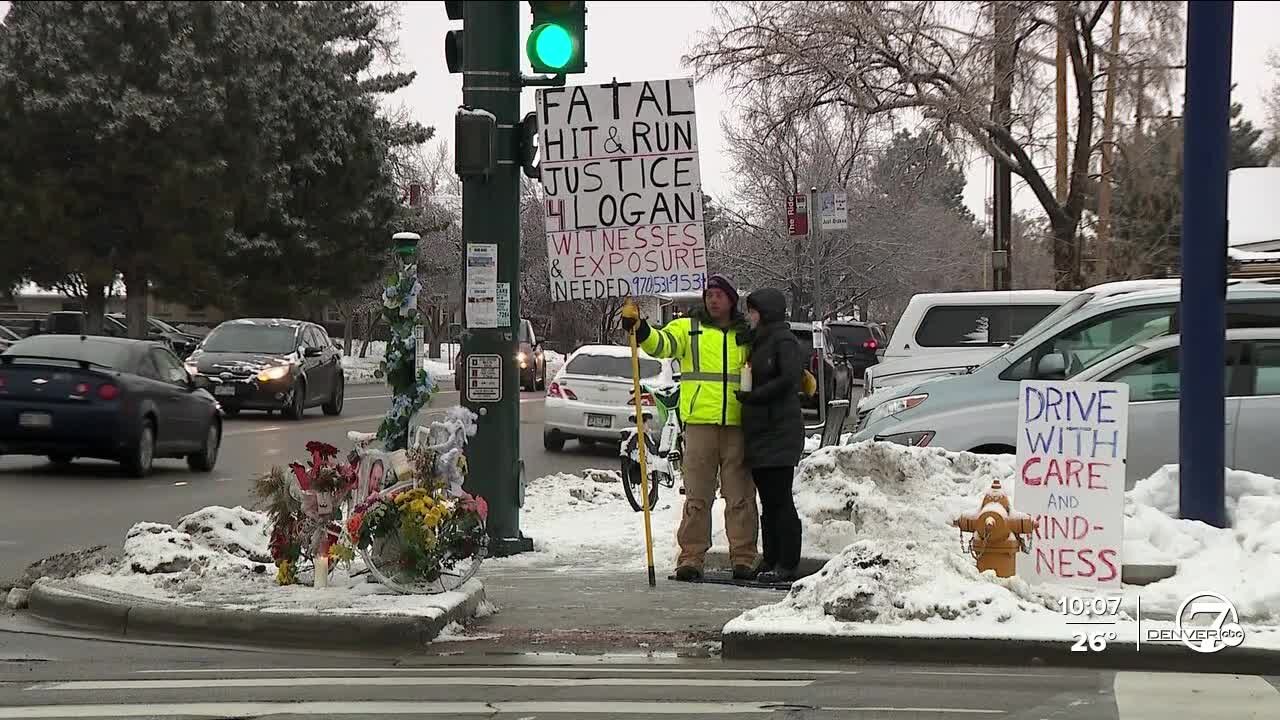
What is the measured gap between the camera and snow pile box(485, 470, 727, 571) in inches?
466

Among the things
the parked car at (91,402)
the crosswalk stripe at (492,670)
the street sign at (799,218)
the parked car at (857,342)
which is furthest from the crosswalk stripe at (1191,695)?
the parked car at (857,342)

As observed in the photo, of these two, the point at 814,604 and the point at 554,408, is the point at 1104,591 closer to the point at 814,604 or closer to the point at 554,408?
the point at 814,604

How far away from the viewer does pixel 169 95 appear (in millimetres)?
43156

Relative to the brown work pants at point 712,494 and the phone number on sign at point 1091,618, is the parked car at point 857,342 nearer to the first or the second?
the brown work pants at point 712,494

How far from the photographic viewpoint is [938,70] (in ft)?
86.7

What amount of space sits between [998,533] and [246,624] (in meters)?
4.12

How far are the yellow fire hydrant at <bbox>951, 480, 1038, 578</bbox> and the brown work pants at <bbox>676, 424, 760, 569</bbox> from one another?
1711mm

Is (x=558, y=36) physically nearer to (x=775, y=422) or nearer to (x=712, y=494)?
(x=775, y=422)

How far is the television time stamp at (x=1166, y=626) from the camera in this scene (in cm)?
803

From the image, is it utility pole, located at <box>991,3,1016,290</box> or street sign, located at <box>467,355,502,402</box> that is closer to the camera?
street sign, located at <box>467,355,502,402</box>

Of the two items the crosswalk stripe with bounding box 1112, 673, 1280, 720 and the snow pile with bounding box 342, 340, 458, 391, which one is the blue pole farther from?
the snow pile with bounding box 342, 340, 458, 391

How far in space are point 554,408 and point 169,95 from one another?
78.2ft

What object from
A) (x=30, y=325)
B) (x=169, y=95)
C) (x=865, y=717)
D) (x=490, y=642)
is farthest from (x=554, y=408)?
(x=30, y=325)

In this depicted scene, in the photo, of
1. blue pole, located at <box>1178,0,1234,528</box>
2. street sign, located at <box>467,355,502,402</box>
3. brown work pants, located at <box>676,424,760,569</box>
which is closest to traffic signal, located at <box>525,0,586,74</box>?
street sign, located at <box>467,355,502,402</box>
